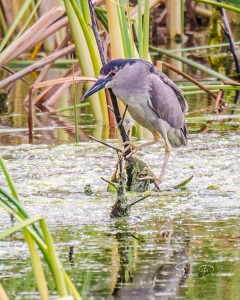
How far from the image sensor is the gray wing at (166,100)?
497 cm

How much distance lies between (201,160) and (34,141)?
1.34 meters

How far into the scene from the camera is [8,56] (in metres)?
6.70

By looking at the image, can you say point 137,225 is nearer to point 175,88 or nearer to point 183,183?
point 183,183

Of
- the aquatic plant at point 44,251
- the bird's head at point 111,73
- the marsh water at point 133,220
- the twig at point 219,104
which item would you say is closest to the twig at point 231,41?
the twig at point 219,104

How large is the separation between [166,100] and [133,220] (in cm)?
119

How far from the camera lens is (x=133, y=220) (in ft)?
13.2

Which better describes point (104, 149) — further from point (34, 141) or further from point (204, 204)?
point (204, 204)

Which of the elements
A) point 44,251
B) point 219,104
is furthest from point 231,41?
point 44,251

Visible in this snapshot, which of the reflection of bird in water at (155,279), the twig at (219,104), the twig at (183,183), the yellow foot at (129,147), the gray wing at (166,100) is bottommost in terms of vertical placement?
the twig at (219,104)

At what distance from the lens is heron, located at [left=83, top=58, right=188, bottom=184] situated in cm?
474

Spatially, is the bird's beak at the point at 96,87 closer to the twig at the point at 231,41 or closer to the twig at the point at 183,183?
the twig at the point at 183,183

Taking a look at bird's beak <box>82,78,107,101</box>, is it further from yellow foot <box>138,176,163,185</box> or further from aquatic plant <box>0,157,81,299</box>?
aquatic plant <box>0,157,81,299</box>

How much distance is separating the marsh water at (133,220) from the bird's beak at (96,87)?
1.55ft

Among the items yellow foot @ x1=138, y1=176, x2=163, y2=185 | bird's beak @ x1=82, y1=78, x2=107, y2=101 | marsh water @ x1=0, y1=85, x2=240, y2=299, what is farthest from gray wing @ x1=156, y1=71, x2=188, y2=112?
yellow foot @ x1=138, y1=176, x2=163, y2=185
